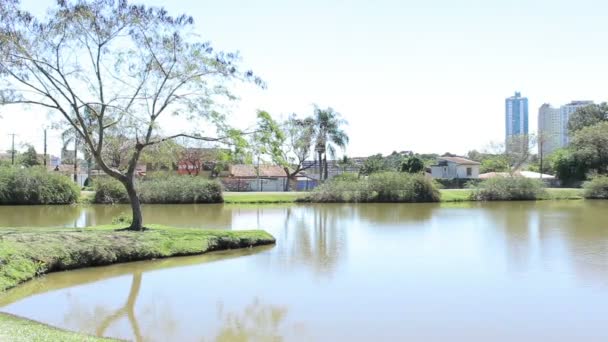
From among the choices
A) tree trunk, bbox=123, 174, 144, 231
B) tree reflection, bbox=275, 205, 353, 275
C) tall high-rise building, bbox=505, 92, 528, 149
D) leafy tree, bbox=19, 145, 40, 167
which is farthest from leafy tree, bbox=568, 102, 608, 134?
tree trunk, bbox=123, 174, 144, 231

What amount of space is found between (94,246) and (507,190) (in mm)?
42892

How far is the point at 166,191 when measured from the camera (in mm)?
48531

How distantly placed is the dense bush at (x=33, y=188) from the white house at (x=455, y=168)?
5410 cm

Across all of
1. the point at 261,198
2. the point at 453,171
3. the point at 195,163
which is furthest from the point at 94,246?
the point at 453,171

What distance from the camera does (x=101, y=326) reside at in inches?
472

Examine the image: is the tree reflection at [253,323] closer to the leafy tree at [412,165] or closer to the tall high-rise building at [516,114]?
the leafy tree at [412,165]

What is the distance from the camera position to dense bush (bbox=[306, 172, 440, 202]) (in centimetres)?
5103

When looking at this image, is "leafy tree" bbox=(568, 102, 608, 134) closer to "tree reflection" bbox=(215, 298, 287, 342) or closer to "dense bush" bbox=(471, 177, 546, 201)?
"dense bush" bbox=(471, 177, 546, 201)

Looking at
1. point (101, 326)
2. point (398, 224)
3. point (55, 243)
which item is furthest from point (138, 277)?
point (398, 224)

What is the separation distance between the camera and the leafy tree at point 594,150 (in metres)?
65.8

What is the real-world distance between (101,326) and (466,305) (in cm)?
812

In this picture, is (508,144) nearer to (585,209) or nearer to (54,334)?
(585,209)

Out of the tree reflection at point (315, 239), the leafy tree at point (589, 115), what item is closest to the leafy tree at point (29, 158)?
the tree reflection at point (315, 239)

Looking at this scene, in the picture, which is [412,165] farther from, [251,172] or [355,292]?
[355,292]
